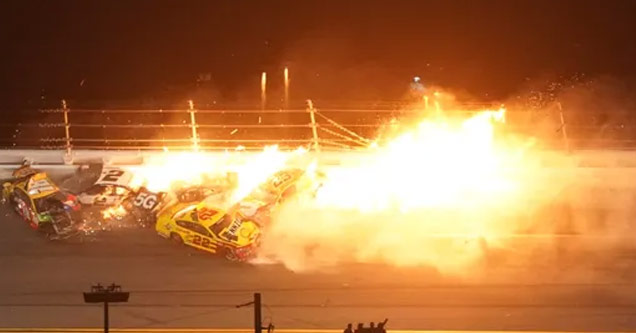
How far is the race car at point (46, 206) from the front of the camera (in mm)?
13242

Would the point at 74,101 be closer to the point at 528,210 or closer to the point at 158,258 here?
the point at 158,258

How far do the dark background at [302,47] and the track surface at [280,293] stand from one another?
12.2m

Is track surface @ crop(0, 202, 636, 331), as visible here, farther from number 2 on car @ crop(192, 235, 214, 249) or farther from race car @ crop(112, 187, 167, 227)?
race car @ crop(112, 187, 167, 227)

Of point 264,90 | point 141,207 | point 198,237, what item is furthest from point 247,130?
point 198,237

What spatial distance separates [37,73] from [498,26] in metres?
17.7

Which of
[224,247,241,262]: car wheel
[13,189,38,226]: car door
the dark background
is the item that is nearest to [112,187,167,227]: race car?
[13,189,38,226]: car door

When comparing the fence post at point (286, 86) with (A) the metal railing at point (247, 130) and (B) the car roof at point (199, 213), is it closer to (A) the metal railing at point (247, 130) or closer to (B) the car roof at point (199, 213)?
(A) the metal railing at point (247, 130)

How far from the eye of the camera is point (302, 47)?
30203 mm

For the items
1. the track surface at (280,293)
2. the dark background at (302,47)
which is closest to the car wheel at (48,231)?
the track surface at (280,293)

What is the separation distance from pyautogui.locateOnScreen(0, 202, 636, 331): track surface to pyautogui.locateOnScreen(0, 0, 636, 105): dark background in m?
12.2

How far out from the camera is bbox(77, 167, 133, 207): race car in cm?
1390

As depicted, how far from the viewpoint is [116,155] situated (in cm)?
1586

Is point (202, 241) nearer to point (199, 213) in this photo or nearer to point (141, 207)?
point (199, 213)

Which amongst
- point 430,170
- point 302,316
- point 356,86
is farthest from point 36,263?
point 356,86
